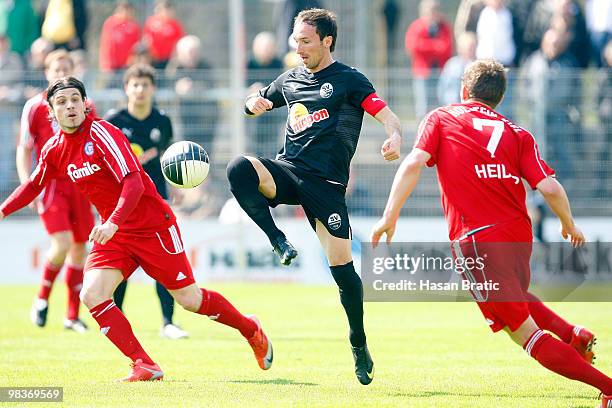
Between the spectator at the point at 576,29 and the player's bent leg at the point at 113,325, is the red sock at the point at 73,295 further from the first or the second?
the spectator at the point at 576,29

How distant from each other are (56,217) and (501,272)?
642 cm

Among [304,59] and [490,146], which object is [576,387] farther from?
[304,59]

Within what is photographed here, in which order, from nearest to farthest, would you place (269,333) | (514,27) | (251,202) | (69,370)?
(251,202) < (69,370) < (269,333) < (514,27)

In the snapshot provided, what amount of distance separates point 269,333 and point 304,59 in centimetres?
428

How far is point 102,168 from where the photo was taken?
8133 mm

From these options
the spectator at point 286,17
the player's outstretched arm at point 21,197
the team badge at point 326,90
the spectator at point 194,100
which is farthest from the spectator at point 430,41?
the player's outstretched arm at point 21,197

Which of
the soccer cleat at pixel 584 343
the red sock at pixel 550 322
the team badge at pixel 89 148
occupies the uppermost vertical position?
the team badge at pixel 89 148

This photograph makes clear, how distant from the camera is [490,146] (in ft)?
22.8

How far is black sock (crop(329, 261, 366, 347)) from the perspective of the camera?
797cm

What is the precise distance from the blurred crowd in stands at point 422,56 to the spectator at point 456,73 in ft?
0.05

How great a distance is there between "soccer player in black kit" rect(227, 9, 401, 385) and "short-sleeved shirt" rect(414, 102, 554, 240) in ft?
3.07

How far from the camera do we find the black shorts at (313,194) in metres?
7.94

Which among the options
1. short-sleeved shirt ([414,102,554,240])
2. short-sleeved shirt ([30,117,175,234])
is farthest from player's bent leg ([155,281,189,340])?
short-sleeved shirt ([414,102,554,240])

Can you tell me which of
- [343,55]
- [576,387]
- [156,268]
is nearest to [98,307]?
[156,268]
